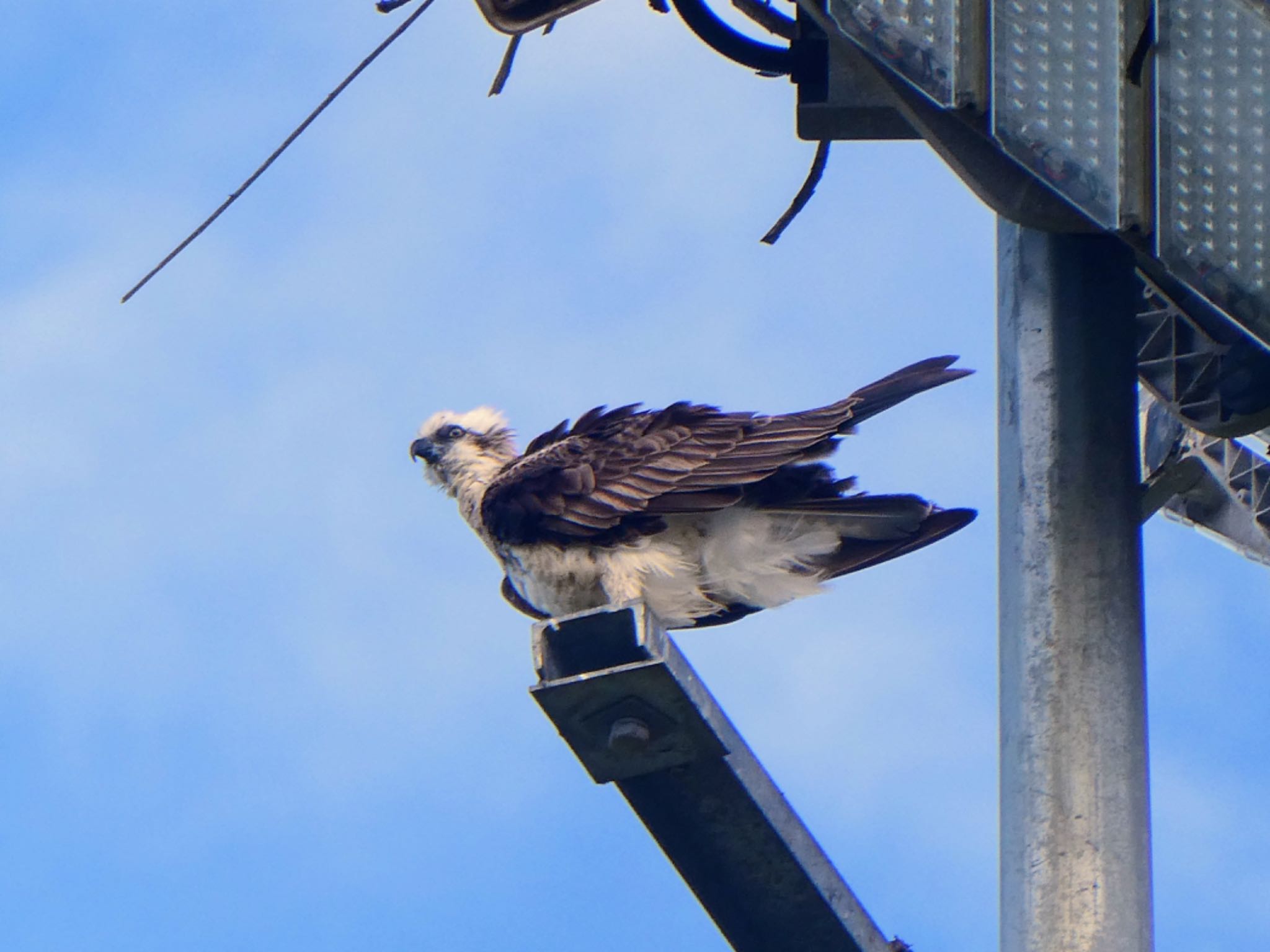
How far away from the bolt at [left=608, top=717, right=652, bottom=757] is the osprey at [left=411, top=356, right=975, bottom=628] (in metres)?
3.00

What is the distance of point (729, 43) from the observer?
227 inches

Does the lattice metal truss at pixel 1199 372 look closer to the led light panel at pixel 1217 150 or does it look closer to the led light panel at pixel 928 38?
the led light panel at pixel 1217 150

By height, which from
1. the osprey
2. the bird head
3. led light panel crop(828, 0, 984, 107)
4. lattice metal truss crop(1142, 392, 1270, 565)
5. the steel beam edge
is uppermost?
the bird head

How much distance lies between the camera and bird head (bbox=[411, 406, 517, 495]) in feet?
26.9

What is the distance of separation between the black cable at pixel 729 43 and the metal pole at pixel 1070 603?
5.24 ft

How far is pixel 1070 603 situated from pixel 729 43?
8.49ft

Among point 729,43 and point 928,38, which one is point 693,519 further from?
point 928,38

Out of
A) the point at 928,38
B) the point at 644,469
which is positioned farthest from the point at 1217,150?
the point at 644,469

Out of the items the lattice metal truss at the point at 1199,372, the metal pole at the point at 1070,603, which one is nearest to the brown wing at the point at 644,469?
the lattice metal truss at the point at 1199,372

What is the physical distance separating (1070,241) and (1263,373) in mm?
657

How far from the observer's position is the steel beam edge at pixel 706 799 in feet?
11.3

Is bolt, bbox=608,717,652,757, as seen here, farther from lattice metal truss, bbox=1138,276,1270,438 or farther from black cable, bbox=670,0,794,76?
black cable, bbox=670,0,794,76

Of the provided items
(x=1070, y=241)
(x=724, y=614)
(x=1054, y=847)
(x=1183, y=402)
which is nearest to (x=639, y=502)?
(x=724, y=614)

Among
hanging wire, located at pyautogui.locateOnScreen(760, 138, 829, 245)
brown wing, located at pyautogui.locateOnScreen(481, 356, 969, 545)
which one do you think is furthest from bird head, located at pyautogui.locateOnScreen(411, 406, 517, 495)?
hanging wire, located at pyautogui.locateOnScreen(760, 138, 829, 245)
